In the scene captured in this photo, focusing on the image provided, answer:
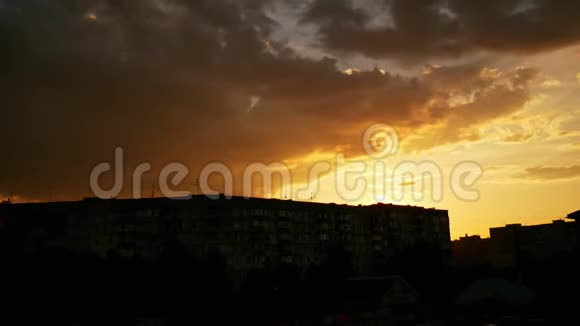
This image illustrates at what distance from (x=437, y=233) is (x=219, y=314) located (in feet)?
281

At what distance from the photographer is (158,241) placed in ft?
301

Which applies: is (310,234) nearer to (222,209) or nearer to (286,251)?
(286,251)

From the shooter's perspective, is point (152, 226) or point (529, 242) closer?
point (152, 226)

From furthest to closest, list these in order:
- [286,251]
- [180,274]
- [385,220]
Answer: [385,220]
[286,251]
[180,274]

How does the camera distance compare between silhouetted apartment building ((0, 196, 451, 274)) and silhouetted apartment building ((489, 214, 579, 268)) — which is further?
silhouetted apartment building ((489, 214, 579, 268))

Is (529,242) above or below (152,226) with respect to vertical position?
below

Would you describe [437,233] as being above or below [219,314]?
above

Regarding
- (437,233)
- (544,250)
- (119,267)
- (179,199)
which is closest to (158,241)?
(179,199)

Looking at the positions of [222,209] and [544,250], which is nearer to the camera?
[222,209]

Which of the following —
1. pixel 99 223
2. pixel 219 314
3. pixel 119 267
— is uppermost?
pixel 99 223

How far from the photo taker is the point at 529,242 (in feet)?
502

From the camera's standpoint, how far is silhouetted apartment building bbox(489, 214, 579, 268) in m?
144

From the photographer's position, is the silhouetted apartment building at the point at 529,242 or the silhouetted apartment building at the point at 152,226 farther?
the silhouetted apartment building at the point at 529,242

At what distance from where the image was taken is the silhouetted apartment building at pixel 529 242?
144 meters
